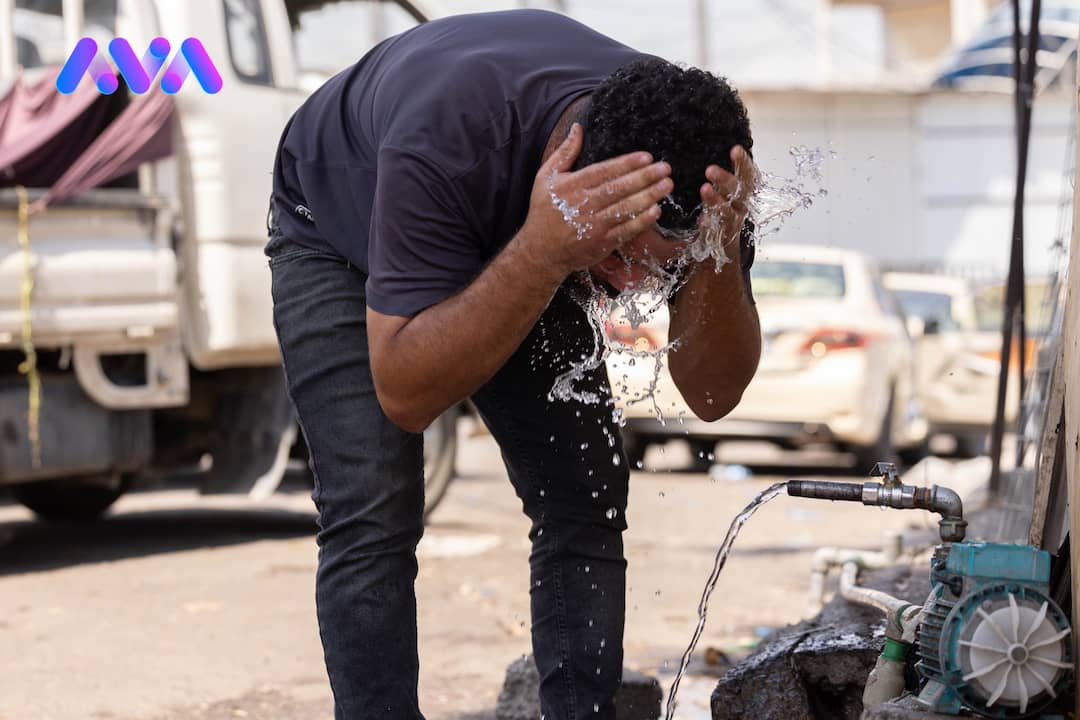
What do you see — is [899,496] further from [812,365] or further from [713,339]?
[812,365]

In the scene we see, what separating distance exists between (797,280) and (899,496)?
7912 mm

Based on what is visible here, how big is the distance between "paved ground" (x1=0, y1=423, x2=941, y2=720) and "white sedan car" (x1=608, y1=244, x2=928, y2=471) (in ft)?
2.91

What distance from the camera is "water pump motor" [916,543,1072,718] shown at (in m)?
2.32

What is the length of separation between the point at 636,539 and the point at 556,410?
4.80 meters

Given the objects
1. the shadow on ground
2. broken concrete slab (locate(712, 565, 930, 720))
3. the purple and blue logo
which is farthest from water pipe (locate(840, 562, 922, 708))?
the shadow on ground

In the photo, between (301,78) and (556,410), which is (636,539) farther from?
(556,410)

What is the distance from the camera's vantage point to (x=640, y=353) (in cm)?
293

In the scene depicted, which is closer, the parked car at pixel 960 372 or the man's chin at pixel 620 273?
the man's chin at pixel 620 273

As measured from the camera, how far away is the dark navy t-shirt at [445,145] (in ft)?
8.01

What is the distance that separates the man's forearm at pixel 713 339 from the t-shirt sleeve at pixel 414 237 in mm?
455

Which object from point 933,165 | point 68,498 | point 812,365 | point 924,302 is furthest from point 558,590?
point 933,165

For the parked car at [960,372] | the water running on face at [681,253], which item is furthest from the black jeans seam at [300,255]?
the parked car at [960,372]

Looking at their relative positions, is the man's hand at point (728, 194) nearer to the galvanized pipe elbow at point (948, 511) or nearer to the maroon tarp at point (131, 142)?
the galvanized pipe elbow at point (948, 511)

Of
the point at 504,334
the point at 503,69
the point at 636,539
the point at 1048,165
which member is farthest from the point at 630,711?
the point at 1048,165
